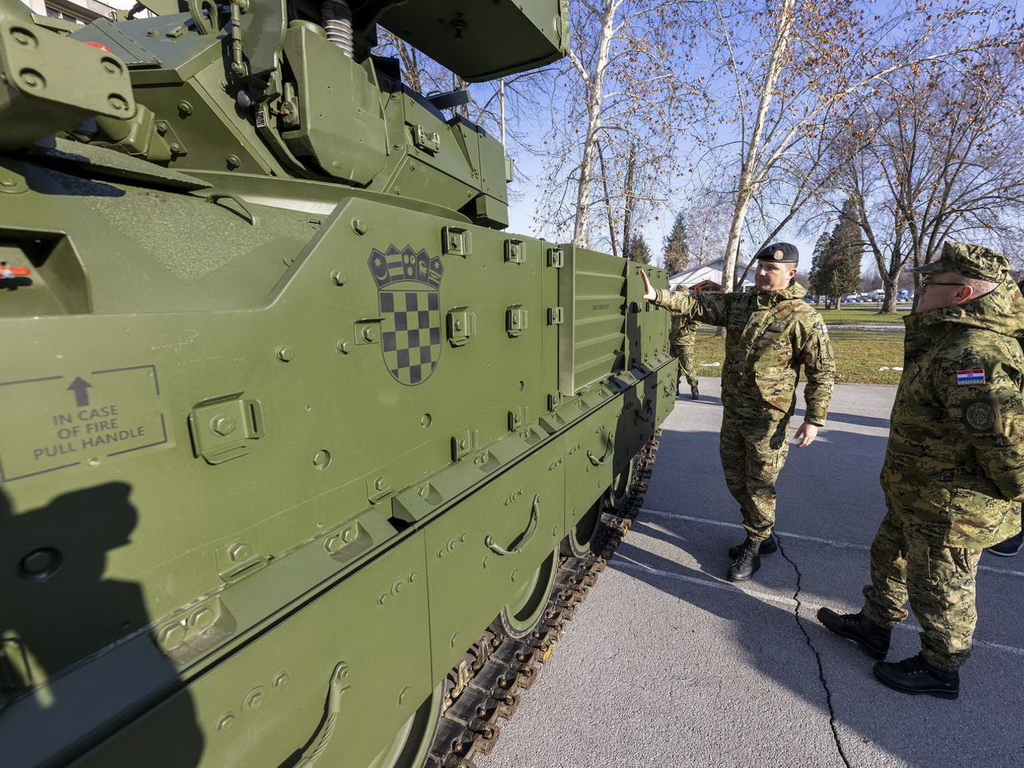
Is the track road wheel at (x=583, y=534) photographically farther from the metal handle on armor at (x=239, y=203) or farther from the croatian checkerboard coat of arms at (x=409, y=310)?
the metal handle on armor at (x=239, y=203)

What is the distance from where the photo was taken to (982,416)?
83.2 inches

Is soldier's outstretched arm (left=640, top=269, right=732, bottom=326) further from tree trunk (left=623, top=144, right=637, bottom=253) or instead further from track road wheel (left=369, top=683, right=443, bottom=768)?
tree trunk (left=623, top=144, right=637, bottom=253)

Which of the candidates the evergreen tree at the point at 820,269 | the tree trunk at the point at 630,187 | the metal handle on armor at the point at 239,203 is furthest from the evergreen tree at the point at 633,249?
the evergreen tree at the point at 820,269

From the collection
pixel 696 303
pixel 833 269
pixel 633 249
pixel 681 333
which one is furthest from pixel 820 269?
pixel 696 303

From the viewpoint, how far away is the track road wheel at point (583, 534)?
3740 millimetres

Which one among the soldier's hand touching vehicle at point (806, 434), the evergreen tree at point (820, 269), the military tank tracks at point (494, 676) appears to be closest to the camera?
the military tank tracks at point (494, 676)

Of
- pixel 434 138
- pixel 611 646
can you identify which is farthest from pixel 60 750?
pixel 611 646

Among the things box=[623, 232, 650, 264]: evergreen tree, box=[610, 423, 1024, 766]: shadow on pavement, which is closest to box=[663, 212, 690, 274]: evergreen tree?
box=[623, 232, 650, 264]: evergreen tree

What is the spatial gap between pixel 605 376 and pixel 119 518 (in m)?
2.90

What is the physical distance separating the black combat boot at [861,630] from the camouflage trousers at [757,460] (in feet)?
2.17

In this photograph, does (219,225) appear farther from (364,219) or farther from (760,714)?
(760,714)

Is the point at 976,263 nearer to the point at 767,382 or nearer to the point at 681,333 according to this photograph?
the point at 767,382

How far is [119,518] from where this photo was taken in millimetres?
924

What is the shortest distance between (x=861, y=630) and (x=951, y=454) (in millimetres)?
1223
